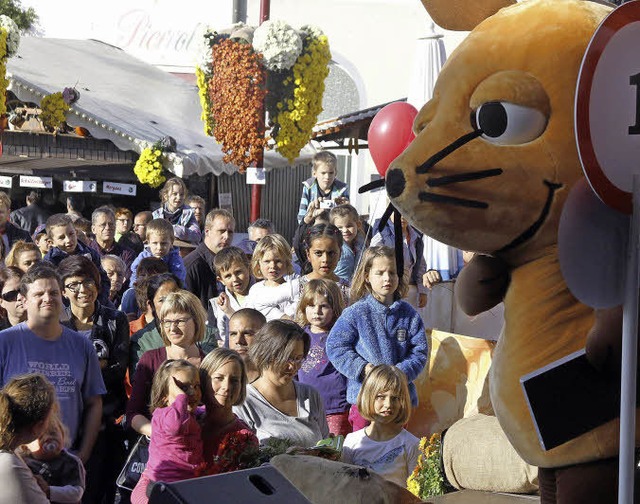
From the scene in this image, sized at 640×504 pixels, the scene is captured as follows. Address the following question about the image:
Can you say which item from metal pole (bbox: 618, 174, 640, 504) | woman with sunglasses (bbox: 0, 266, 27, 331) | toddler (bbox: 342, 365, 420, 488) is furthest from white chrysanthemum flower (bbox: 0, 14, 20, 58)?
metal pole (bbox: 618, 174, 640, 504)

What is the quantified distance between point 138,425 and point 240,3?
49.7 ft

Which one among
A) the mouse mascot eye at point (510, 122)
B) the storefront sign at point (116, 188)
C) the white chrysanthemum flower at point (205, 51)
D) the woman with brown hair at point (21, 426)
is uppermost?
the white chrysanthemum flower at point (205, 51)

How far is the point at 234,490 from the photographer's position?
3.19m

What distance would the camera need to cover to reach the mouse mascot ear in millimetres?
3572

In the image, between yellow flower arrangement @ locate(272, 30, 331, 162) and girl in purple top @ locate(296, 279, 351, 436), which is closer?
girl in purple top @ locate(296, 279, 351, 436)

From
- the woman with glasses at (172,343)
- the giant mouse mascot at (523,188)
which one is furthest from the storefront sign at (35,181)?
the giant mouse mascot at (523,188)

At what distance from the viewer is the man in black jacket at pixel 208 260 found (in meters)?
7.91

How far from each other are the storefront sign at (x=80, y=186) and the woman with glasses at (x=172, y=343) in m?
9.23

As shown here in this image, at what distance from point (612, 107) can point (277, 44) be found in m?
9.09

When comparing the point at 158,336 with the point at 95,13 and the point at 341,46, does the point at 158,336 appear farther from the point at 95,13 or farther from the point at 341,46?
the point at 95,13

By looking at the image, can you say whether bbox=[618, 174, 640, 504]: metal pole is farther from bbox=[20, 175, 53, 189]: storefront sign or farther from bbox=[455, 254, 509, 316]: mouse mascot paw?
bbox=[20, 175, 53, 189]: storefront sign

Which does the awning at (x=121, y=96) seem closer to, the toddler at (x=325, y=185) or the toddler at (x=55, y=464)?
the toddler at (x=325, y=185)

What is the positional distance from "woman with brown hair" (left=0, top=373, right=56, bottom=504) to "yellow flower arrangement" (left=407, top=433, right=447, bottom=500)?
168 centimetres

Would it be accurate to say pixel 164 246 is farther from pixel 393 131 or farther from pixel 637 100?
pixel 637 100
